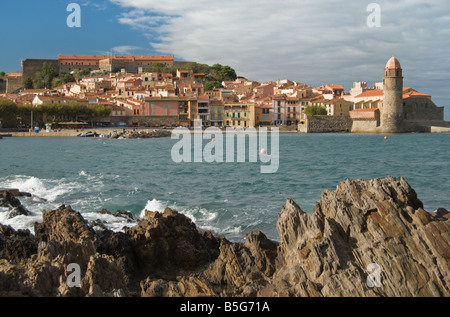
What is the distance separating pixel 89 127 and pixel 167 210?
5616 centimetres

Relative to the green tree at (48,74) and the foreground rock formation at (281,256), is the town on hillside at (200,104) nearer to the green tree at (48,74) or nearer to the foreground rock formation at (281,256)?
the green tree at (48,74)

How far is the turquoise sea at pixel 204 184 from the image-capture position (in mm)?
12184

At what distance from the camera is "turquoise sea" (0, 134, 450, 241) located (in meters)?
12.2

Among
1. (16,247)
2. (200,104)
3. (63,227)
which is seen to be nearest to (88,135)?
(200,104)

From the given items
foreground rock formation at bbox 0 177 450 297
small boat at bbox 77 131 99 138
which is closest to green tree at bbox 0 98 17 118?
small boat at bbox 77 131 99 138

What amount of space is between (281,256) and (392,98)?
56767mm

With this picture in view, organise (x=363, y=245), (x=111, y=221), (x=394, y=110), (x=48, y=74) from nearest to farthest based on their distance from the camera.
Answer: (x=363, y=245)
(x=111, y=221)
(x=394, y=110)
(x=48, y=74)

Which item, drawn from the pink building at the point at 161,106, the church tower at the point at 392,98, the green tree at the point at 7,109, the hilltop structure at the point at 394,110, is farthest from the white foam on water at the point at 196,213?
the pink building at the point at 161,106

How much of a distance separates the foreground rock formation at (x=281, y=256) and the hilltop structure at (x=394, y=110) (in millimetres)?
55453

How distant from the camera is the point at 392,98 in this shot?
194 feet

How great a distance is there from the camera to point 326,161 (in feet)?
89.9

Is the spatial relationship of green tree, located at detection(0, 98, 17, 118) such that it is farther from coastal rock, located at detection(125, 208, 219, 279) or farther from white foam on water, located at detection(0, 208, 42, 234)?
coastal rock, located at detection(125, 208, 219, 279)

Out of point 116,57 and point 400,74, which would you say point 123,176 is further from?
point 116,57

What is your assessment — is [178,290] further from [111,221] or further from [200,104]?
[200,104]
